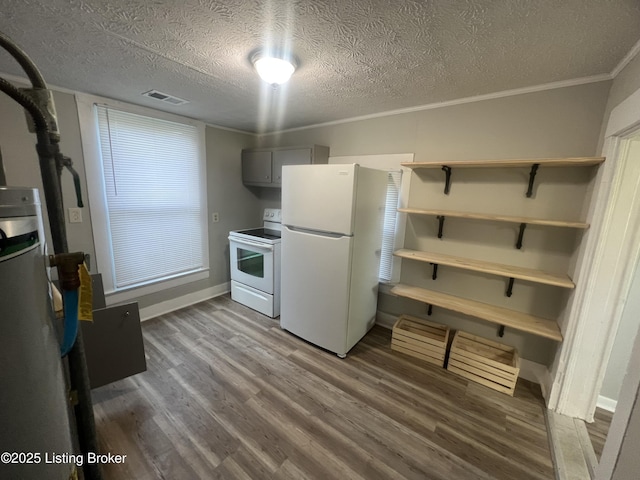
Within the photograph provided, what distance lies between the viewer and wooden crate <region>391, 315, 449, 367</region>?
2.23 meters

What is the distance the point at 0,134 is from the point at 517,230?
391 centimetres

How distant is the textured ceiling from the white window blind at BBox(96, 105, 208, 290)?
0.53 m

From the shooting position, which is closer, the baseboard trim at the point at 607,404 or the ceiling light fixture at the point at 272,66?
the ceiling light fixture at the point at 272,66

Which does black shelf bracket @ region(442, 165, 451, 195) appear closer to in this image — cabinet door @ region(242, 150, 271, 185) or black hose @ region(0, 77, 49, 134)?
cabinet door @ region(242, 150, 271, 185)

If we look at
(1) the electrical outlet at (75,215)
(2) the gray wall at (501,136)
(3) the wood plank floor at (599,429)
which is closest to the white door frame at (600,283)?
(3) the wood plank floor at (599,429)

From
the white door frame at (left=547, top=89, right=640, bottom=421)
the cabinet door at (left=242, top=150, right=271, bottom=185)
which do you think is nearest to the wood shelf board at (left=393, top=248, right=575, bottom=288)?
the white door frame at (left=547, top=89, right=640, bottom=421)

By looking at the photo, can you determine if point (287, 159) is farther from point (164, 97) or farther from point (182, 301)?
point (182, 301)

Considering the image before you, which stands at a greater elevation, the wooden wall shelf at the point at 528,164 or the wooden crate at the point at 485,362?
the wooden wall shelf at the point at 528,164

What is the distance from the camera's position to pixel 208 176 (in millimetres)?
3182

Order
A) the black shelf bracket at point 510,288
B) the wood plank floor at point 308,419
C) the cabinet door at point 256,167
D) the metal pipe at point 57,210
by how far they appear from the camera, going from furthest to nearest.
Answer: the cabinet door at point 256,167 < the black shelf bracket at point 510,288 < the wood plank floor at point 308,419 < the metal pipe at point 57,210

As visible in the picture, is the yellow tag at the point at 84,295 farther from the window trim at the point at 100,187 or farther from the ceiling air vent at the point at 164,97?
the window trim at the point at 100,187

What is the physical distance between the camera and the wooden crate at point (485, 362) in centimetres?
194

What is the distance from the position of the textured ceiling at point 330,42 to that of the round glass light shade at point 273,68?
8 centimetres

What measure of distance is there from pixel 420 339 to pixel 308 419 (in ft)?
3.87
